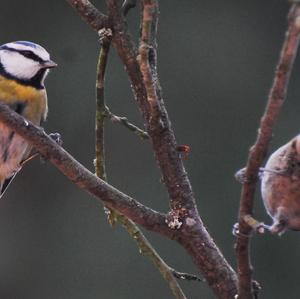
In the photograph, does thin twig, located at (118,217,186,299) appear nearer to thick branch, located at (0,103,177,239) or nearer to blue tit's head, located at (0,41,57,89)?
thick branch, located at (0,103,177,239)

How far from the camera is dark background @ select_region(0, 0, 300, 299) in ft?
10.1

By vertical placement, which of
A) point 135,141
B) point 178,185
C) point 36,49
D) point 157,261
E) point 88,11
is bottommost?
point 135,141

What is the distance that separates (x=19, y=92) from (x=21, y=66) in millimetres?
112

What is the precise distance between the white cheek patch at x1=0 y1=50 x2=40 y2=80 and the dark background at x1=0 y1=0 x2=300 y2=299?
4.28 feet

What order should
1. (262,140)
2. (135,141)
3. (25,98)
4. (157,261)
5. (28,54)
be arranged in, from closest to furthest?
(262,140)
(157,261)
(25,98)
(28,54)
(135,141)

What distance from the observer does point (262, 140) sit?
0.80 m

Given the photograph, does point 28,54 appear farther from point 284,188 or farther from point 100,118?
point 284,188

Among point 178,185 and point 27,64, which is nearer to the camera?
point 178,185

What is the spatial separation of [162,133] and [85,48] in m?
2.42

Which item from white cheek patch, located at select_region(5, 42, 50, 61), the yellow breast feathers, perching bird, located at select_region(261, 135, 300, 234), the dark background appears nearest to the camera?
perching bird, located at select_region(261, 135, 300, 234)

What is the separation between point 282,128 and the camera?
297cm

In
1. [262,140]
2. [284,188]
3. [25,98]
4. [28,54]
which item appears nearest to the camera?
[262,140]

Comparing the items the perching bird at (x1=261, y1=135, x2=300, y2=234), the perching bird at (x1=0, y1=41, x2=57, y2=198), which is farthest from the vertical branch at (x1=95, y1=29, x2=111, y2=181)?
the perching bird at (x1=0, y1=41, x2=57, y2=198)

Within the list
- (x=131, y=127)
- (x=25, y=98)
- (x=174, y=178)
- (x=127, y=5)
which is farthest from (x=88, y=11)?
(x=25, y=98)
